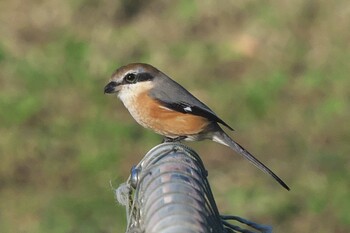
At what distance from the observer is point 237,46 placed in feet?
32.7

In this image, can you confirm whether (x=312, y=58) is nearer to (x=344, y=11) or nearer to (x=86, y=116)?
(x=344, y=11)

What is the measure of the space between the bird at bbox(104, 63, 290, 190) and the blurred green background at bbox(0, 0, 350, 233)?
1786 millimetres

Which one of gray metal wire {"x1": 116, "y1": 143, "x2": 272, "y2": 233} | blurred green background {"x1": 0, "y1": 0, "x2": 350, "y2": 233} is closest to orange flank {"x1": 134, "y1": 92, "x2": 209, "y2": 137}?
blurred green background {"x1": 0, "y1": 0, "x2": 350, "y2": 233}

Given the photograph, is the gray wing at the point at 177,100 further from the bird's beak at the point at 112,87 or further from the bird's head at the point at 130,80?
the bird's beak at the point at 112,87

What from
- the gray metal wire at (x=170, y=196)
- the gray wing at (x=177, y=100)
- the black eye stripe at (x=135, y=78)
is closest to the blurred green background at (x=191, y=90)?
the gray wing at (x=177, y=100)

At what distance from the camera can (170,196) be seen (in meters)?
2.41

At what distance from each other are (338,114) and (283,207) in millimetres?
1683

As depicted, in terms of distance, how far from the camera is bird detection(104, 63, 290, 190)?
5.14 meters

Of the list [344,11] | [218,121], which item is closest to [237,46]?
[344,11]

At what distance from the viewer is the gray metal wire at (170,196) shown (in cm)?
233

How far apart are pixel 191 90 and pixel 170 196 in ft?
21.8

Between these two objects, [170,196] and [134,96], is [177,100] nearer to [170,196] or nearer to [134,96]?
[134,96]

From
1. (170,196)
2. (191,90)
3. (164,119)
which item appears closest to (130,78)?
(164,119)

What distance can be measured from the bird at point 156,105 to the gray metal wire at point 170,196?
2.11 m
